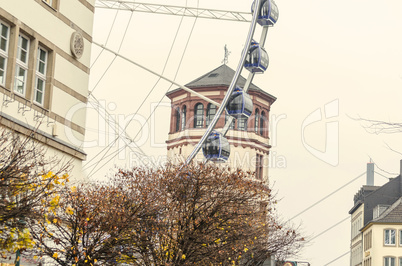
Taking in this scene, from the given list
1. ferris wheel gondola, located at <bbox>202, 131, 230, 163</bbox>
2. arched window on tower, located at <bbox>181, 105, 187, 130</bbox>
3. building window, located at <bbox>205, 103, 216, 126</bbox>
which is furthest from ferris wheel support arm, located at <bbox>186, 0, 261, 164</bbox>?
arched window on tower, located at <bbox>181, 105, 187, 130</bbox>

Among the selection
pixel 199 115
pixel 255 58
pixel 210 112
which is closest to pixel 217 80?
pixel 210 112

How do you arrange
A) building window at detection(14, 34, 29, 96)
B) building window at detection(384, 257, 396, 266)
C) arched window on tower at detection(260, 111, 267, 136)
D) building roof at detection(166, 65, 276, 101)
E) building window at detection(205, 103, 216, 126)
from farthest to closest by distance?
arched window on tower at detection(260, 111, 267, 136) < building roof at detection(166, 65, 276, 101) < building window at detection(205, 103, 216, 126) < building window at detection(384, 257, 396, 266) < building window at detection(14, 34, 29, 96)

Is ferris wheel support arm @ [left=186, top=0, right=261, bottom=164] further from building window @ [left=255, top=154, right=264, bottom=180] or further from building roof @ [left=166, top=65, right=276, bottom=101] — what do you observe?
building window @ [left=255, top=154, right=264, bottom=180]

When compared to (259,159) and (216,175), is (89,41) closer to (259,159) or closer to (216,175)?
(216,175)

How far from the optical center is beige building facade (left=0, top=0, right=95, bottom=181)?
24453 mm

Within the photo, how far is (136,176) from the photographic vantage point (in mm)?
31031

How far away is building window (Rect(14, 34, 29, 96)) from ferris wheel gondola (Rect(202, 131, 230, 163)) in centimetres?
1800

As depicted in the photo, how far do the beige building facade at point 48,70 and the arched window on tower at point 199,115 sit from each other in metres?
66.5

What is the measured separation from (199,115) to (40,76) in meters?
70.6

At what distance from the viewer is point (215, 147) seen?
43.1 meters

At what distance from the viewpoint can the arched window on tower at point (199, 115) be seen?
9625cm

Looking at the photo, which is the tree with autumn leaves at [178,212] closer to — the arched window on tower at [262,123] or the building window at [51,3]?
the building window at [51,3]

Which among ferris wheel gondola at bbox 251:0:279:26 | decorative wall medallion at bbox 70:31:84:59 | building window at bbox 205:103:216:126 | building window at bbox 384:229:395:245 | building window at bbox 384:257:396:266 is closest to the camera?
decorative wall medallion at bbox 70:31:84:59

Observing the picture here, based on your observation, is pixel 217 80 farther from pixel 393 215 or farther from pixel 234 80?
pixel 234 80
